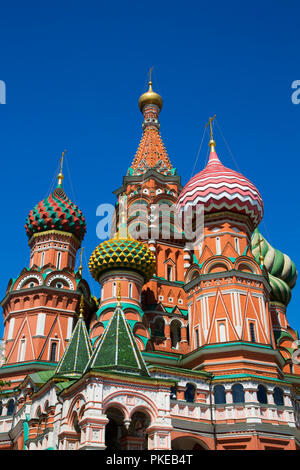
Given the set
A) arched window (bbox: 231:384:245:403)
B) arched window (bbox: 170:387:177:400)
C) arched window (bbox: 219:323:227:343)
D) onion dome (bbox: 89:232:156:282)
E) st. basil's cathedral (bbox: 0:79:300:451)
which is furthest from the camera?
onion dome (bbox: 89:232:156:282)

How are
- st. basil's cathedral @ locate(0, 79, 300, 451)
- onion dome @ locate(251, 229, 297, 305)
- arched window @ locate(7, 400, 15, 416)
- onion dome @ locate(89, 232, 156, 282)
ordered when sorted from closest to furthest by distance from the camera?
st. basil's cathedral @ locate(0, 79, 300, 451), arched window @ locate(7, 400, 15, 416), onion dome @ locate(89, 232, 156, 282), onion dome @ locate(251, 229, 297, 305)

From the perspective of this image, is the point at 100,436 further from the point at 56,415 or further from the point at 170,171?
the point at 170,171

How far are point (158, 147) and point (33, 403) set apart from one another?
1980 centimetres

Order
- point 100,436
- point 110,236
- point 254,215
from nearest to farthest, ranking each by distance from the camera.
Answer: point 100,436 < point 254,215 < point 110,236

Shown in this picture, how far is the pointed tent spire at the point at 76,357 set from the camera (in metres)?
15.9

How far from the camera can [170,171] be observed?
31.9 metres

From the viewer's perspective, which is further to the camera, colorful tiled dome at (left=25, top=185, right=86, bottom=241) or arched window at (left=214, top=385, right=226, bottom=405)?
colorful tiled dome at (left=25, top=185, right=86, bottom=241)

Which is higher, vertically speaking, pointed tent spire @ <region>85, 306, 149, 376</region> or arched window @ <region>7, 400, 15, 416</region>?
arched window @ <region>7, 400, 15, 416</region>

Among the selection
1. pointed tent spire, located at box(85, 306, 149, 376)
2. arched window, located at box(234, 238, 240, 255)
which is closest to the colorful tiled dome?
arched window, located at box(234, 238, 240, 255)

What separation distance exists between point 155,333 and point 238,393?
6455 mm

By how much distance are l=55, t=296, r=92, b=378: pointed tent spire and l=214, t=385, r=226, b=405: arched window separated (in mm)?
5738

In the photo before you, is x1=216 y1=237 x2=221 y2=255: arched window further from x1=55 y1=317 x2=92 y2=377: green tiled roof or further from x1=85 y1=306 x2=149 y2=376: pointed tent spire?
x1=85 y1=306 x2=149 y2=376: pointed tent spire

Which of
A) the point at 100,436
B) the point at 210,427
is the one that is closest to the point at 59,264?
the point at 210,427

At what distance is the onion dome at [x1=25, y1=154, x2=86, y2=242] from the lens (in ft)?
Answer: 90.2
